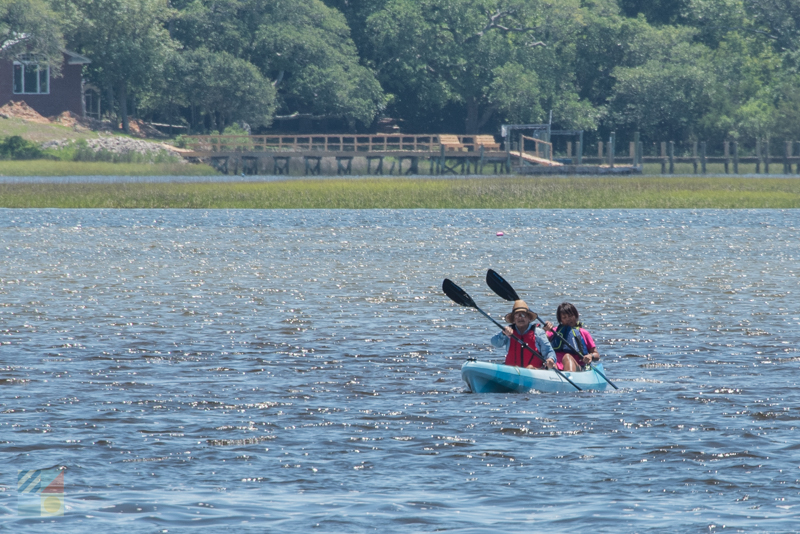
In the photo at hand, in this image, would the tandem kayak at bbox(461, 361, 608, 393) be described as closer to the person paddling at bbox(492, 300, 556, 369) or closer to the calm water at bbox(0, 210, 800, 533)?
the calm water at bbox(0, 210, 800, 533)

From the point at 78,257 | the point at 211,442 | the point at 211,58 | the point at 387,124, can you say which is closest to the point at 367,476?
the point at 211,442

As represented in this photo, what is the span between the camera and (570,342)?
12.8 meters

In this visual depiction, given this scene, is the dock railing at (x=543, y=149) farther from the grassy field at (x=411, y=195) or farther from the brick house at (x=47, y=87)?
the brick house at (x=47, y=87)

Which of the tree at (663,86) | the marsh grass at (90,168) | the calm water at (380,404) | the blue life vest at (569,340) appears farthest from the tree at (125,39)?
the blue life vest at (569,340)

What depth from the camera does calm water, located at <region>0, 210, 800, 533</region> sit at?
26.9 feet

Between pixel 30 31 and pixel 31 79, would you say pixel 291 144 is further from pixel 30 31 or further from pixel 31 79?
pixel 31 79

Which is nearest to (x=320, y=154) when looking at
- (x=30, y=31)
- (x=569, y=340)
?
(x=30, y=31)

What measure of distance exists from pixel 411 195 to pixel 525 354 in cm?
3679

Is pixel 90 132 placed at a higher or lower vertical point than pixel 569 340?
higher

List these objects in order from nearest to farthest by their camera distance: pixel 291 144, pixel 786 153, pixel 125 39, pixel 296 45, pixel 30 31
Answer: pixel 30 31 → pixel 291 144 → pixel 786 153 → pixel 125 39 → pixel 296 45

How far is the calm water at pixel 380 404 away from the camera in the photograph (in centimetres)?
819

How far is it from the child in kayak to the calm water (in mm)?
484

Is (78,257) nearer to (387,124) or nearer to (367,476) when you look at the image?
(367,476)

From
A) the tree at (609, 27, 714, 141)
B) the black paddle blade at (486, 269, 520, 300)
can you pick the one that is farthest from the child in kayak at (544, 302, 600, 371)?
the tree at (609, 27, 714, 141)
